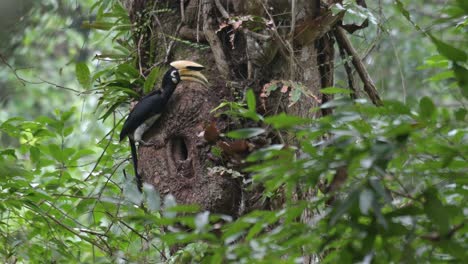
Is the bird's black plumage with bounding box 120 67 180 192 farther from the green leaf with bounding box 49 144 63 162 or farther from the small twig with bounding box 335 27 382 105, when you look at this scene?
the small twig with bounding box 335 27 382 105

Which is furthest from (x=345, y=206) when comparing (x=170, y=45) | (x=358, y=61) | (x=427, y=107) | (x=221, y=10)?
(x=358, y=61)

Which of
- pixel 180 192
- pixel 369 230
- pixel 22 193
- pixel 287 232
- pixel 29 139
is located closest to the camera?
pixel 369 230

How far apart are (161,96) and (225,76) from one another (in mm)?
234

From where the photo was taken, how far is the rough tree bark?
2.46 meters

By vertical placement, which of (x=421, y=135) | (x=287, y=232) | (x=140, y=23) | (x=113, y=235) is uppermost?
(x=140, y=23)

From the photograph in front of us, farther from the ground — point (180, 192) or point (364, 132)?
point (364, 132)

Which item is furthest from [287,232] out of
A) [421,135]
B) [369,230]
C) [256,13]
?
[256,13]

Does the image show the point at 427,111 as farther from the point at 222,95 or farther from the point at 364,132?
the point at 222,95

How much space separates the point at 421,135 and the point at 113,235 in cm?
161

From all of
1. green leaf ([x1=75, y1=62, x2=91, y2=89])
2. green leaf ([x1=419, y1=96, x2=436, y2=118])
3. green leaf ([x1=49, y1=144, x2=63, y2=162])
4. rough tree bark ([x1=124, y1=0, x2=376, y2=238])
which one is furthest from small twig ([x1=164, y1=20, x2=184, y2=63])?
green leaf ([x1=419, y1=96, x2=436, y2=118])

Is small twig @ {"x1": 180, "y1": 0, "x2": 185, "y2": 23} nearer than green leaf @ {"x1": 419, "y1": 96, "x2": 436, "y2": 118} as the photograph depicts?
No

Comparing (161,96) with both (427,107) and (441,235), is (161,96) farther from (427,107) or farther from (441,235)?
(441,235)

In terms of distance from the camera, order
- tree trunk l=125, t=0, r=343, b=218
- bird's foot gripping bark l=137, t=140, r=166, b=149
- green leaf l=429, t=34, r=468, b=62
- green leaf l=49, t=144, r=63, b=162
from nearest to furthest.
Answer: green leaf l=429, t=34, r=468, b=62 < tree trunk l=125, t=0, r=343, b=218 < bird's foot gripping bark l=137, t=140, r=166, b=149 < green leaf l=49, t=144, r=63, b=162

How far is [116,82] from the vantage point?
2.76 metres
